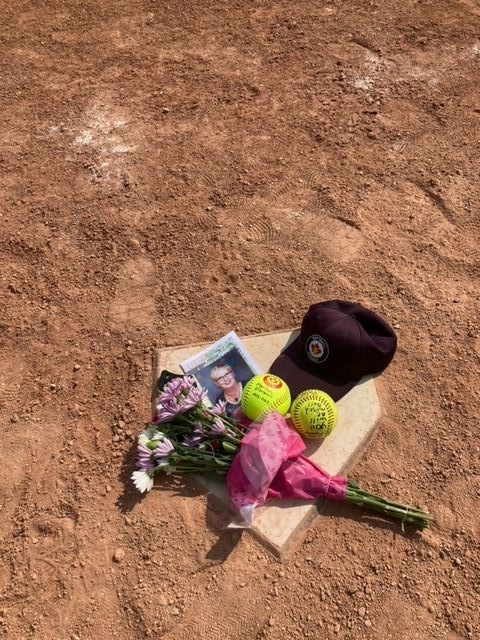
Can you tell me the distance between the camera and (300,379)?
8.45ft

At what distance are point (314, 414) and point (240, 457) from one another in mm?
364

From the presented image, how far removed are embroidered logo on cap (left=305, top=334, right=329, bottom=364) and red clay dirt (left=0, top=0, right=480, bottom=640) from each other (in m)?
0.31

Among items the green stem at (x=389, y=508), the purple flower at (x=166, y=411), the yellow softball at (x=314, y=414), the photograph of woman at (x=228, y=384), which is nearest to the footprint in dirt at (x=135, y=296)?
the photograph of woman at (x=228, y=384)

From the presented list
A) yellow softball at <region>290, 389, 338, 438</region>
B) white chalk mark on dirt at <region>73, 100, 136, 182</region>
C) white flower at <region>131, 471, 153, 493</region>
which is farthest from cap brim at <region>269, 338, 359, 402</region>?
white chalk mark on dirt at <region>73, 100, 136, 182</region>

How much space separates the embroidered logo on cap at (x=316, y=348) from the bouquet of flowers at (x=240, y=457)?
361 millimetres

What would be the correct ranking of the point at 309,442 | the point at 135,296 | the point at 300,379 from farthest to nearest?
the point at 135,296 → the point at 300,379 → the point at 309,442

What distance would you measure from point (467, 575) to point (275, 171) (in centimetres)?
242

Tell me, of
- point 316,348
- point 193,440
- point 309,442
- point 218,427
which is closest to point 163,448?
point 193,440

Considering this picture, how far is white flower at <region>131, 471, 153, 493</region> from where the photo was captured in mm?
2322

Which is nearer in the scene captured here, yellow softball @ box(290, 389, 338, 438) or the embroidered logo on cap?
yellow softball @ box(290, 389, 338, 438)

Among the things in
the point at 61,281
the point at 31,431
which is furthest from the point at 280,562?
the point at 61,281

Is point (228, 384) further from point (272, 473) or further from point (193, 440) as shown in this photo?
point (272, 473)

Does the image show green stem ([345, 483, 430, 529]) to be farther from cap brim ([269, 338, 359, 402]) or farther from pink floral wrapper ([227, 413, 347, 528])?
cap brim ([269, 338, 359, 402])

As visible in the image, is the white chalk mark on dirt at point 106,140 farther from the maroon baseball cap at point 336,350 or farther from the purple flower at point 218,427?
the purple flower at point 218,427
